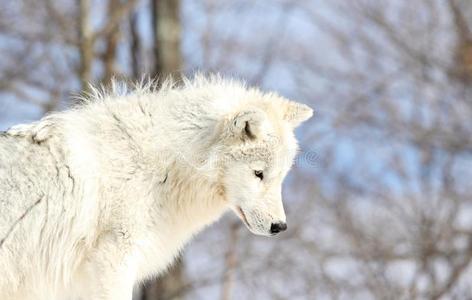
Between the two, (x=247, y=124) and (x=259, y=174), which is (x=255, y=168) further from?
(x=247, y=124)

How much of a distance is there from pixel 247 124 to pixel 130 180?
983 mm

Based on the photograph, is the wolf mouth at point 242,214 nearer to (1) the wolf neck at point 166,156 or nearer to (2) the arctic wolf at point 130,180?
(2) the arctic wolf at point 130,180

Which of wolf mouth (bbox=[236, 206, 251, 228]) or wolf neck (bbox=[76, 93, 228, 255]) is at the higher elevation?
wolf neck (bbox=[76, 93, 228, 255])

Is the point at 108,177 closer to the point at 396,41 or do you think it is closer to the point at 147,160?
the point at 147,160

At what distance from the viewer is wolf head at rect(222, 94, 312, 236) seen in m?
6.89

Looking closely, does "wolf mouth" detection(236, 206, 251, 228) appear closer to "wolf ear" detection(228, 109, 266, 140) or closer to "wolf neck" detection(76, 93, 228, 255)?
"wolf neck" detection(76, 93, 228, 255)

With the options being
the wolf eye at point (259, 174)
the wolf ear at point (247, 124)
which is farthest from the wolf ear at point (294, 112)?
the wolf eye at point (259, 174)

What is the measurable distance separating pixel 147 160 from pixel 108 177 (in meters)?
0.35

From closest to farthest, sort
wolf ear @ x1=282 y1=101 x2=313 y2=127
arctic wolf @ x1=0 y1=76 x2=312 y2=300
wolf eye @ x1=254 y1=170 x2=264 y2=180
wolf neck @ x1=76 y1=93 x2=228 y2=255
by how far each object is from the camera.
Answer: arctic wolf @ x1=0 y1=76 x2=312 y2=300 → wolf neck @ x1=76 y1=93 x2=228 y2=255 → wolf eye @ x1=254 y1=170 x2=264 y2=180 → wolf ear @ x1=282 y1=101 x2=313 y2=127

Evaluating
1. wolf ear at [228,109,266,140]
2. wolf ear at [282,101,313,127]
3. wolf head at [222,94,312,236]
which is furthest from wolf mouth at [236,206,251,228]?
wolf ear at [282,101,313,127]

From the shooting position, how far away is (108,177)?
6.66 metres

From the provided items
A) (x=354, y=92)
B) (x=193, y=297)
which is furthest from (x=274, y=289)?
(x=354, y=92)

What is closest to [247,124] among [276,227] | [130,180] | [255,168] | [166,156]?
[255,168]

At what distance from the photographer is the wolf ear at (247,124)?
687 centimetres
